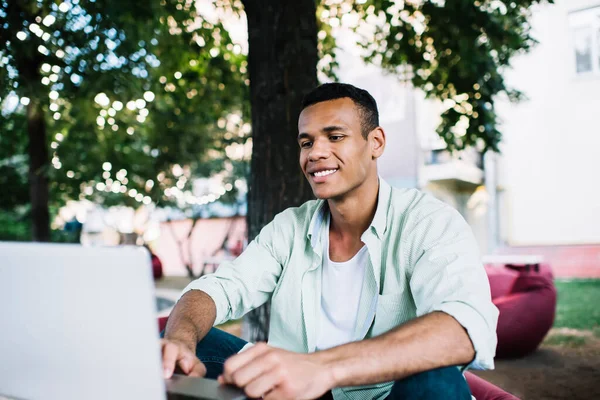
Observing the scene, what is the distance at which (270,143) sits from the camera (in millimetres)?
3697

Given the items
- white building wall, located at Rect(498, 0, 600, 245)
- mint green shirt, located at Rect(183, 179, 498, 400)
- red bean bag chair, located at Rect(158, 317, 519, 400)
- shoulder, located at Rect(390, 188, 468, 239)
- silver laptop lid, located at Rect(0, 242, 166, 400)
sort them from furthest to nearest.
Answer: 1. white building wall, located at Rect(498, 0, 600, 245)
2. red bean bag chair, located at Rect(158, 317, 519, 400)
3. shoulder, located at Rect(390, 188, 468, 239)
4. mint green shirt, located at Rect(183, 179, 498, 400)
5. silver laptop lid, located at Rect(0, 242, 166, 400)

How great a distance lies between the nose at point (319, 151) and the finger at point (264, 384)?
3.89 feet

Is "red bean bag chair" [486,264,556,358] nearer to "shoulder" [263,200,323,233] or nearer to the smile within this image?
"shoulder" [263,200,323,233]

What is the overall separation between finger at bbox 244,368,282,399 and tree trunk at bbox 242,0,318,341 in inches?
97.0

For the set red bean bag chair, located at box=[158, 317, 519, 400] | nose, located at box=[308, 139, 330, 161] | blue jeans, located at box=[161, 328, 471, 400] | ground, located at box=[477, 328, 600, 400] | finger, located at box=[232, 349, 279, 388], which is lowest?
ground, located at box=[477, 328, 600, 400]

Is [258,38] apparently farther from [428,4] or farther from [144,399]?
[144,399]

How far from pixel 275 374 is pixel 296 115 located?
103 inches

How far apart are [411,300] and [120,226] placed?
1484 centimetres

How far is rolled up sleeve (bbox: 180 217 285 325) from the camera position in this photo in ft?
6.88

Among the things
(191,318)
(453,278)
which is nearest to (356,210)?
(453,278)

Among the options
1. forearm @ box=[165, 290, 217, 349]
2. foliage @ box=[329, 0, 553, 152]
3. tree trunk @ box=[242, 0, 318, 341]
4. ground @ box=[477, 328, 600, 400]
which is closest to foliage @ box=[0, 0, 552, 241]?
foliage @ box=[329, 0, 553, 152]

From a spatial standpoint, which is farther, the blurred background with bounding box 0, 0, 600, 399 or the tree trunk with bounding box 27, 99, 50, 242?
the tree trunk with bounding box 27, 99, 50, 242

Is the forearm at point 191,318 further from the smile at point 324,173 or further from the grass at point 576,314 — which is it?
the grass at point 576,314

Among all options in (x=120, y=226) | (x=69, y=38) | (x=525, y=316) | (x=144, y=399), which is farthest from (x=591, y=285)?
(x=120, y=226)
